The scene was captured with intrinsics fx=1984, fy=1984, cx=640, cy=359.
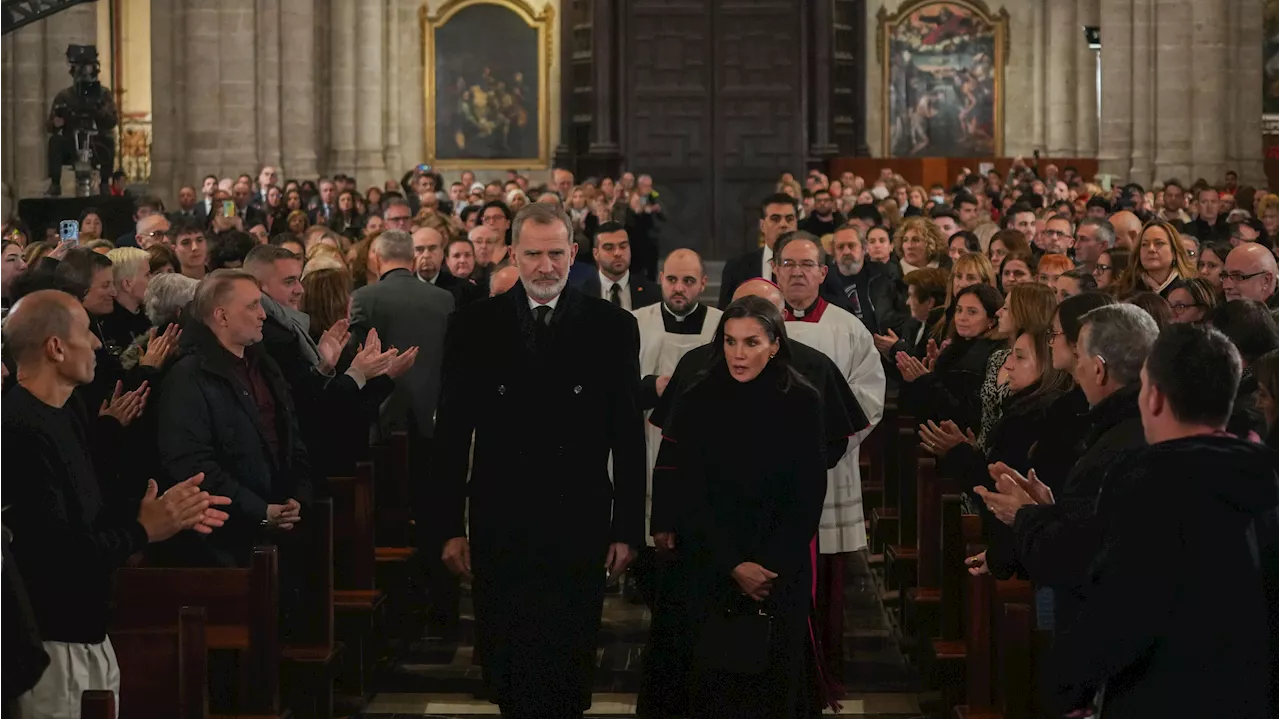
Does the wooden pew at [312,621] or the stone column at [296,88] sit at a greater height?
the stone column at [296,88]

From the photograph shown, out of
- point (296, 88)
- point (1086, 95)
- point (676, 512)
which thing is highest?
point (1086, 95)

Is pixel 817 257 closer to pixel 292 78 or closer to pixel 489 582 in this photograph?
pixel 489 582

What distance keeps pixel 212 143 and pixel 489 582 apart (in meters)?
20.2

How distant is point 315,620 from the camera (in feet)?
23.6

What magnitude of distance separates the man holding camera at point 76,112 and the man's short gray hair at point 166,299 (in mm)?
11771

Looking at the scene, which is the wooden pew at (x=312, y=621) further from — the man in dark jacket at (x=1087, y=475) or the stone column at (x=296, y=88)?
the stone column at (x=296, y=88)

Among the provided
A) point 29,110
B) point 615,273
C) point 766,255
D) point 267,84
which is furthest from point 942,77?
point 615,273

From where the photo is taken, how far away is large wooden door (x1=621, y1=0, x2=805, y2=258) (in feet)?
92.8

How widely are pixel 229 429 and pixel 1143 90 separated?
72.6 ft

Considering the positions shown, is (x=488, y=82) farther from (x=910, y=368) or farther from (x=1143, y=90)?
(x=910, y=368)

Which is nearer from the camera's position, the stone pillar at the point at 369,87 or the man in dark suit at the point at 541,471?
the man in dark suit at the point at 541,471

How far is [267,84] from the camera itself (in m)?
25.9

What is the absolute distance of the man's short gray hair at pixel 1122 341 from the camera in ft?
17.6

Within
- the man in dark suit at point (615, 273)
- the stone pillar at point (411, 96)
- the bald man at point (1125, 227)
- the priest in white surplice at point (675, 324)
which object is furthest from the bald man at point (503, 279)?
the stone pillar at point (411, 96)
